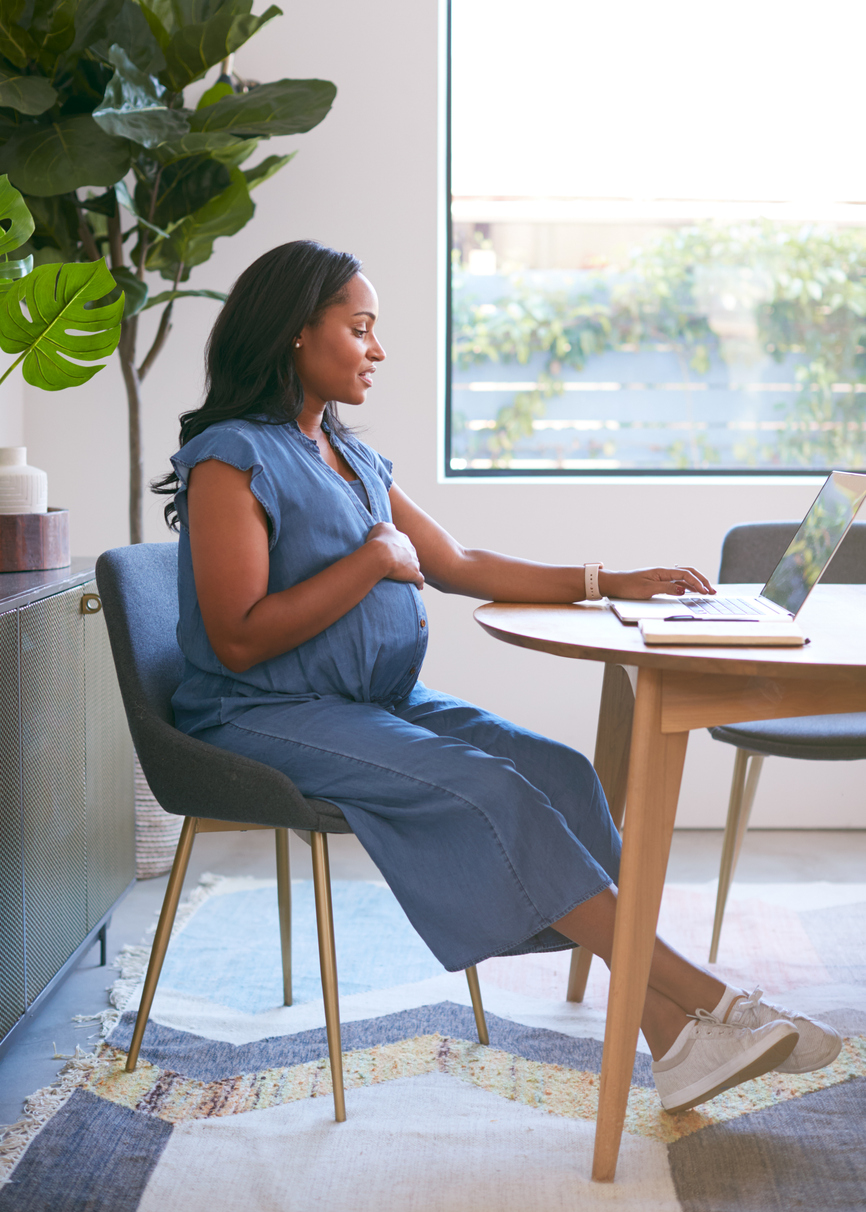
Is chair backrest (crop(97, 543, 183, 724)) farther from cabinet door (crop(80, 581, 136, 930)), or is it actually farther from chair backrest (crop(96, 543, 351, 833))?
cabinet door (crop(80, 581, 136, 930))

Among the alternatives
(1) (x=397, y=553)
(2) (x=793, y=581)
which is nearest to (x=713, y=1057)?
(2) (x=793, y=581)

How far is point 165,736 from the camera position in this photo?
1.60 metres

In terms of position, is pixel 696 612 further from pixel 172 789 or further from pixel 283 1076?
pixel 283 1076

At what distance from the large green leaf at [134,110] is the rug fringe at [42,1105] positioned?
1.70m

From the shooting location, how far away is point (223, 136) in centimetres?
238

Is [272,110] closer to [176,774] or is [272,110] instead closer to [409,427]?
[409,427]

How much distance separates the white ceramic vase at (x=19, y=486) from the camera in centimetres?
189

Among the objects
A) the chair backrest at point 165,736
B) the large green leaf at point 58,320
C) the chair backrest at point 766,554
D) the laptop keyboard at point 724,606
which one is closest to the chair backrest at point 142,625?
the chair backrest at point 165,736

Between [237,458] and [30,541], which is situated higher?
[237,458]

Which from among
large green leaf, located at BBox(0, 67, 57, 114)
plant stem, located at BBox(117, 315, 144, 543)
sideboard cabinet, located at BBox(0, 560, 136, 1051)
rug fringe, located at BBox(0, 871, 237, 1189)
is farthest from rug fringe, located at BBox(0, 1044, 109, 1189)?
large green leaf, located at BBox(0, 67, 57, 114)

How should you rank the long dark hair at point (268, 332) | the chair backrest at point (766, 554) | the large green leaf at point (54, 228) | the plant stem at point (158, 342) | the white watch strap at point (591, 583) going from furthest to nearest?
the plant stem at point (158, 342), the large green leaf at point (54, 228), the chair backrest at point (766, 554), the white watch strap at point (591, 583), the long dark hair at point (268, 332)

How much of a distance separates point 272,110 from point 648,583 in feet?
4.56

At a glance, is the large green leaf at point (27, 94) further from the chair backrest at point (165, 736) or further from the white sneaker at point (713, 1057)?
the white sneaker at point (713, 1057)

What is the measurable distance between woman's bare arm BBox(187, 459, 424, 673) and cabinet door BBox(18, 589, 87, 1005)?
0.31m
